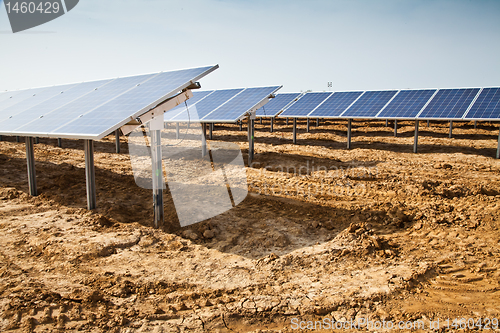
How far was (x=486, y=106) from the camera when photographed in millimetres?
16547

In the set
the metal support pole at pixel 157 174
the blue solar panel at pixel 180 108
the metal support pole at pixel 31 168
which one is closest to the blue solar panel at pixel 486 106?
the blue solar panel at pixel 180 108

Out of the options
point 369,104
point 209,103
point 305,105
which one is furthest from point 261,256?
point 305,105

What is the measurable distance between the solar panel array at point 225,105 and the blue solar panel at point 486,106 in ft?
31.8

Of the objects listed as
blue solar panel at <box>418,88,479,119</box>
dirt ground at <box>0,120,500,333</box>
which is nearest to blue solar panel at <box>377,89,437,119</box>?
blue solar panel at <box>418,88,479,119</box>

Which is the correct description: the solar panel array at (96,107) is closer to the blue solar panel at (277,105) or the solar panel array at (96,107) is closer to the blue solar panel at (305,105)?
the blue solar panel at (305,105)

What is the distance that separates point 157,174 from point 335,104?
15.2 meters

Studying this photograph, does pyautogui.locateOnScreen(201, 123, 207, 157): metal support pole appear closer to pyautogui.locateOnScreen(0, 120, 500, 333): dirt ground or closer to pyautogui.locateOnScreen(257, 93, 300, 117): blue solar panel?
pyautogui.locateOnScreen(0, 120, 500, 333): dirt ground

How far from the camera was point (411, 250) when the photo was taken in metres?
6.84

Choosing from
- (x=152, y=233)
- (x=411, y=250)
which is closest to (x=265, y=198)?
(x=152, y=233)

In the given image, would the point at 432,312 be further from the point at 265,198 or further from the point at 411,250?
the point at 265,198

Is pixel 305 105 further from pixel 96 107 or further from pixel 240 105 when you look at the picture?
pixel 96 107

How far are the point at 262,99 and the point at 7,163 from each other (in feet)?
35.7

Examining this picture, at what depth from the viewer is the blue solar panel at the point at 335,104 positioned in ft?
62.3

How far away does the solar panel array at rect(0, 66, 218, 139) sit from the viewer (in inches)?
276
